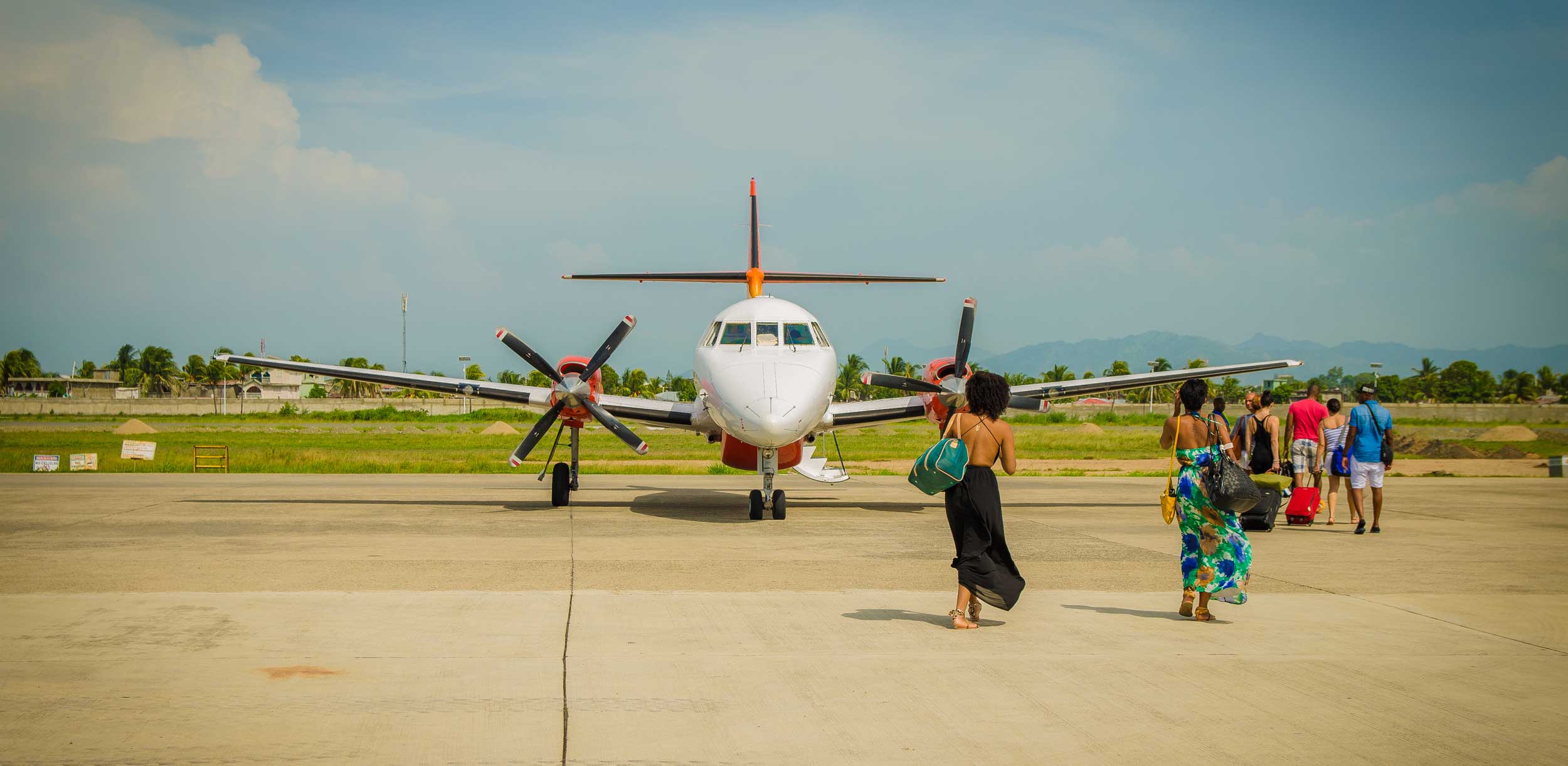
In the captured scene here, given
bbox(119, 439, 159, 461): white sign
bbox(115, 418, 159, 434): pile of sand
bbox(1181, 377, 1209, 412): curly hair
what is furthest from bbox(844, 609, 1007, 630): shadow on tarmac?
bbox(115, 418, 159, 434): pile of sand

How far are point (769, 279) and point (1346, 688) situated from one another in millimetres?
16436

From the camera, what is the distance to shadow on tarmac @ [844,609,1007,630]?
7.46 meters

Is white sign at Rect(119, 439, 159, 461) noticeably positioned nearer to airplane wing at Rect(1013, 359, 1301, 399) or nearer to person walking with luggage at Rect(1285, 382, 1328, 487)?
airplane wing at Rect(1013, 359, 1301, 399)

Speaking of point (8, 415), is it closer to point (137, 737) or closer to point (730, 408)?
point (730, 408)

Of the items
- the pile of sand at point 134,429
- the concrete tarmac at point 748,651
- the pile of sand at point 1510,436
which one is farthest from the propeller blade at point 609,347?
the pile of sand at point 1510,436

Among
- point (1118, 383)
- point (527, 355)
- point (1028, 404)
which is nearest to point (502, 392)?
point (527, 355)

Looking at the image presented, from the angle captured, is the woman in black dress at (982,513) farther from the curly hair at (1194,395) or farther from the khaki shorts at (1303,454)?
the khaki shorts at (1303,454)

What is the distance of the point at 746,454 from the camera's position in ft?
53.4

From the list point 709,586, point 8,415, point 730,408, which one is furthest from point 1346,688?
point 8,415

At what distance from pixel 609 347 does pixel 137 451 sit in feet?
62.3

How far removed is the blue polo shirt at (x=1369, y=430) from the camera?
13.4 metres

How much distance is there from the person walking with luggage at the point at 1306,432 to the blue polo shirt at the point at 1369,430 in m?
0.91

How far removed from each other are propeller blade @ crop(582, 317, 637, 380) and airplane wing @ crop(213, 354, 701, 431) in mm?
623

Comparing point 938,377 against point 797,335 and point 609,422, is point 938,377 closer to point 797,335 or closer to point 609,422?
point 797,335
